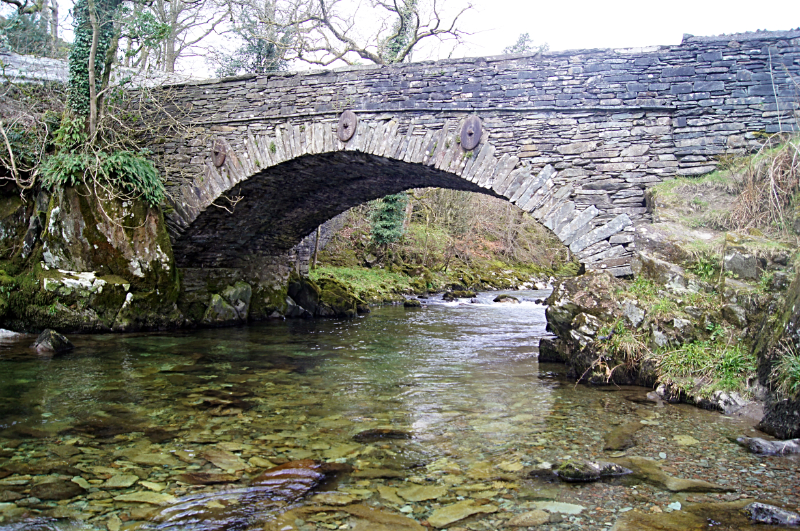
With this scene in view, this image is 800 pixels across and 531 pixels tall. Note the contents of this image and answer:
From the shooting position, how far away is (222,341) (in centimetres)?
916

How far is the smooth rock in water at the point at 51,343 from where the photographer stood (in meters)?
7.22

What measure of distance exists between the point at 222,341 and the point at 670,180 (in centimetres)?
743

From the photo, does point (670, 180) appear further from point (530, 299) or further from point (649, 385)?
point (530, 299)

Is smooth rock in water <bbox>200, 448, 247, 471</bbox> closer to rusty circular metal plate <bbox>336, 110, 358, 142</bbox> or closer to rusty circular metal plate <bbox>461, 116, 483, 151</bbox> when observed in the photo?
rusty circular metal plate <bbox>461, 116, 483, 151</bbox>

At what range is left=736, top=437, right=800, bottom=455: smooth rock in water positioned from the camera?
144 inches

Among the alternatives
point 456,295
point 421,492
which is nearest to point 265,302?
point 456,295

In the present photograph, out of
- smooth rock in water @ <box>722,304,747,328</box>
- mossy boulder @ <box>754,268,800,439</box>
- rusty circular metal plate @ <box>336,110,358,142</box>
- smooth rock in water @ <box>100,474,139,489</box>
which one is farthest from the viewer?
rusty circular metal plate @ <box>336,110,358,142</box>

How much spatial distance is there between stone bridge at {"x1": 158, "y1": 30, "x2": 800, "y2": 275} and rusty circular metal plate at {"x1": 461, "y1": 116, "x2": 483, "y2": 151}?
0.02m

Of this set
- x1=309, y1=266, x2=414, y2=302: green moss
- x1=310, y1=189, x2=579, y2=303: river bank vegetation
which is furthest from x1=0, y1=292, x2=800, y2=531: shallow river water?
x1=310, y1=189, x2=579, y2=303: river bank vegetation

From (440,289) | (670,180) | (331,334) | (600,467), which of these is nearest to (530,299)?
(440,289)

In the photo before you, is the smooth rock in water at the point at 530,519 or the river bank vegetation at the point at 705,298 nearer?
the smooth rock in water at the point at 530,519

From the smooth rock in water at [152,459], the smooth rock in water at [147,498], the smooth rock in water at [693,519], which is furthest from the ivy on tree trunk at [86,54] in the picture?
the smooth rock in water at [693,519]

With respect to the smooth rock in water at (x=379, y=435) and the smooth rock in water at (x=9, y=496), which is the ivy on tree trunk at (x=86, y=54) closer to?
the smooth rock in water at (x=9, y=496)

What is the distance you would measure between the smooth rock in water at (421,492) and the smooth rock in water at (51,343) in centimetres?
621
